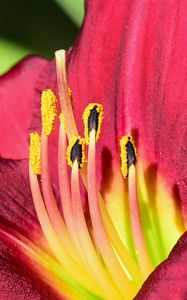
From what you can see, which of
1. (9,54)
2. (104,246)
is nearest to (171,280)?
(104,246)

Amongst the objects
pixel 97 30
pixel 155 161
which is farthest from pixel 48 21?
pixel 155 161

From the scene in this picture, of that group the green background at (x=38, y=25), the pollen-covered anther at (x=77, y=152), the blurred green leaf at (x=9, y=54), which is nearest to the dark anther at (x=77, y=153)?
the pollen-covered anther at (x=77, y=152)

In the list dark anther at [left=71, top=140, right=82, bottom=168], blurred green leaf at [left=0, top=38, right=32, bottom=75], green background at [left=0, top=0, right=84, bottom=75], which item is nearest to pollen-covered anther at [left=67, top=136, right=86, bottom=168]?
dark anther at [left=71, top=140, right=82, bottom=168]

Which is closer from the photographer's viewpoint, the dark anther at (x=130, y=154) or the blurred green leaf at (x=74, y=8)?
the dark anther at (x=130, y=154)

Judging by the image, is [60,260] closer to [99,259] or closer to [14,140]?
[99,259]

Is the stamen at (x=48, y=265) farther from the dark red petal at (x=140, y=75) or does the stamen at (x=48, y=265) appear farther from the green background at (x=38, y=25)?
the green background at (x=38, y=25)

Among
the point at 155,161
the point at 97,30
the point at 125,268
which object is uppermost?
the point at 97,30

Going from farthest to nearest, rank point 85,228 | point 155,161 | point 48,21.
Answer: point 48,21, point 155,161, point 85,228
